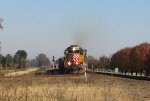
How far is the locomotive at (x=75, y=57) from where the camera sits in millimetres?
66500

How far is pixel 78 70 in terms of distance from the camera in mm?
69938

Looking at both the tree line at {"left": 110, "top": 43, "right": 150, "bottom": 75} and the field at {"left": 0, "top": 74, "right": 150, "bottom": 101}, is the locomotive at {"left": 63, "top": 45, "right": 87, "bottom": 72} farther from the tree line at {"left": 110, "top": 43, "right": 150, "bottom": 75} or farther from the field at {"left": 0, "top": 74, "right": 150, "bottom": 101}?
the field at {"left": 0, "top": 74, "right": 150, "bottom": 101}

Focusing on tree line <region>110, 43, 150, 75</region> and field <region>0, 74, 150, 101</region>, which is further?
tree line <region>110, 43, 150, 75</region>

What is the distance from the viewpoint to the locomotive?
6650 centimetres

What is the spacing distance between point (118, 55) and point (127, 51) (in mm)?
5482

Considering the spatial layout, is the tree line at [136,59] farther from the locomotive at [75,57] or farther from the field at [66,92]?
the field at [66,92]

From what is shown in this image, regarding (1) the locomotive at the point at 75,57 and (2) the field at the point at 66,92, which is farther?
(1) the locomotive at the point at 75,57

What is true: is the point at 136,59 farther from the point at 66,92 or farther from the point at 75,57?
the point at 66,92

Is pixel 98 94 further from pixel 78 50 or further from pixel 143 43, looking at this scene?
pixel 143 43

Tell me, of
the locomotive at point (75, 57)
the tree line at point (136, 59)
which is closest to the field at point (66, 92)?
the locomotive at point (75, 57)

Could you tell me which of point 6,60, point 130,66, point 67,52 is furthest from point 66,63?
point 6,60

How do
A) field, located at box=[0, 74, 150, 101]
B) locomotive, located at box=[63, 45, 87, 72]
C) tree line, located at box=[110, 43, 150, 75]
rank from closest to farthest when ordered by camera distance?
1. field, located at box=[0, 74, 150, 101]
2. locomotive, located at box=[63, 45, 87, 72]
3. tree line, located at box=[110, 43, 150, 75]

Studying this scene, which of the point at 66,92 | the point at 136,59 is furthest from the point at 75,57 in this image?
the point at 66,92

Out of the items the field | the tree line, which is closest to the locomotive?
the tree line
